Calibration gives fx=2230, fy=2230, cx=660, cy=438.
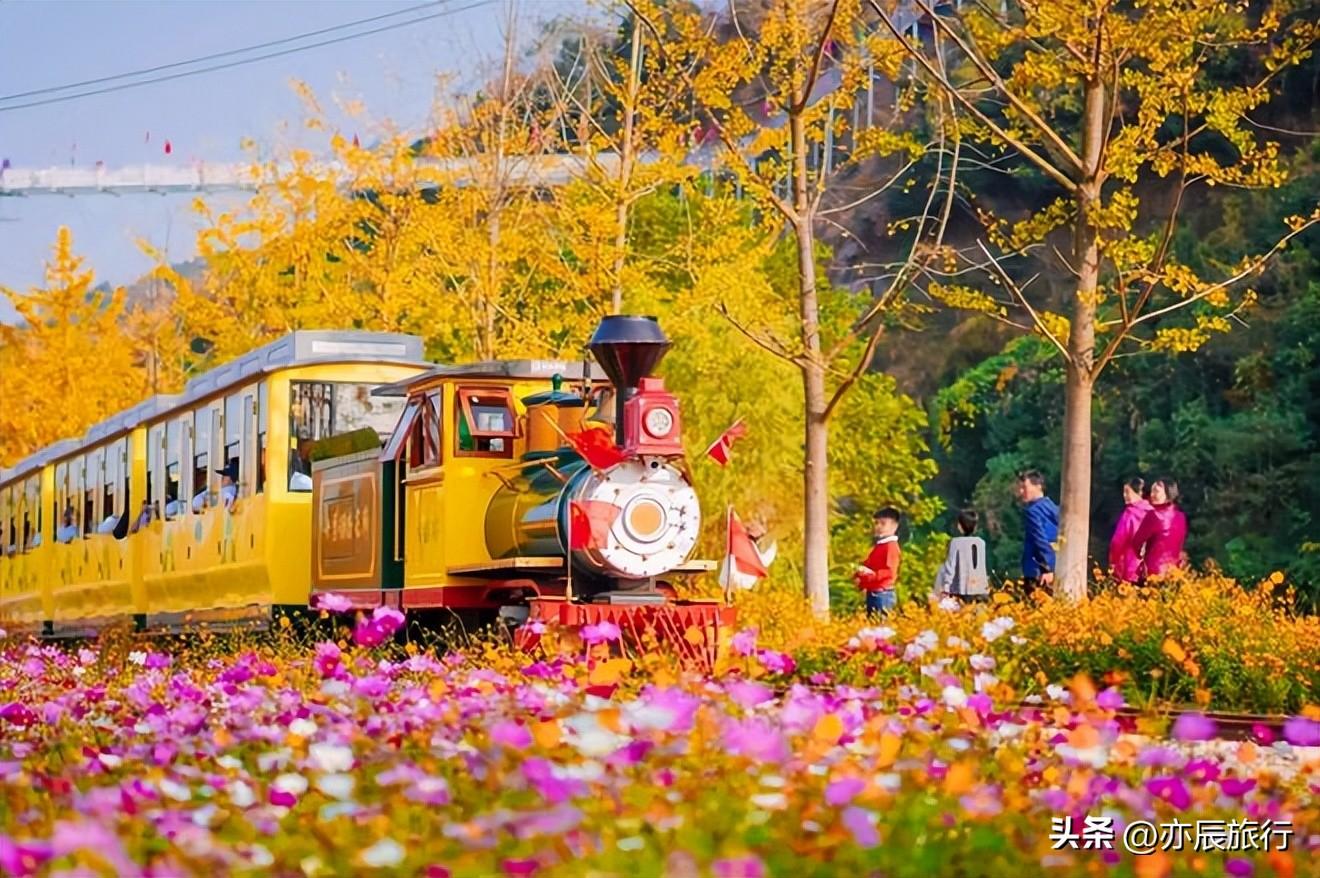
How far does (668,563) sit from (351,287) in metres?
23.0

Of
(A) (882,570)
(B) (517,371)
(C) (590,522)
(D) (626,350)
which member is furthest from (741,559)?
(C) (590,522)

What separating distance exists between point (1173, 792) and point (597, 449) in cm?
937

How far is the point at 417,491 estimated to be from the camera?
16703 mm

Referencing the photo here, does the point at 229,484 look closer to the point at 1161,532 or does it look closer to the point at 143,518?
the point at 143,518

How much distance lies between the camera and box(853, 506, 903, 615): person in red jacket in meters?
17.7

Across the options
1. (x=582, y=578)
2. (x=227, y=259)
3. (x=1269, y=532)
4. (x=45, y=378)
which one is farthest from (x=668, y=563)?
(x=45, y=378)

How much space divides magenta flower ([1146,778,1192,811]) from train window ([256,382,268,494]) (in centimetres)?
1517

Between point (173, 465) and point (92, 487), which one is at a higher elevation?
point (173, 465)

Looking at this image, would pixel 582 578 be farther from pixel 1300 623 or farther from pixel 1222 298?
pixel 1222 298

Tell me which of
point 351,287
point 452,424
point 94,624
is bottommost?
point 94,624

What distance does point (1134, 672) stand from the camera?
13.8m

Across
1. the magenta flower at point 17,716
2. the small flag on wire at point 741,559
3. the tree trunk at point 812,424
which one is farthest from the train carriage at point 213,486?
the magenta flower at point 17,716

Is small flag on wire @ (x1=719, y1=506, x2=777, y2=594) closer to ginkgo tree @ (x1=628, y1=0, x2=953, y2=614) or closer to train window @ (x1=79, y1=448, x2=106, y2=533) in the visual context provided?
ginkgo tree @ (x1=628, y1=0, x2=953, y2=614)

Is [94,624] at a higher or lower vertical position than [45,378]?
lower
